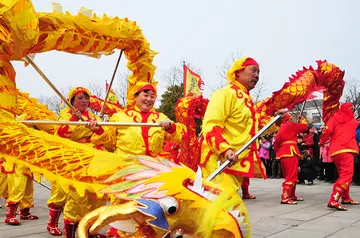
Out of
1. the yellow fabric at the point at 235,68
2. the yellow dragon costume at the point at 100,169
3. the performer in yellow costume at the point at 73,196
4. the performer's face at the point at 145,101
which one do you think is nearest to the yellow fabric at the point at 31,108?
the performer in yellow costume at the point at 73,196

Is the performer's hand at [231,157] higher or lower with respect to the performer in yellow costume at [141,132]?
lower

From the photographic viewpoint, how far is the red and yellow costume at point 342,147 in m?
5.67

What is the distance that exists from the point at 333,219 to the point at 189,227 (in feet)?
11.2

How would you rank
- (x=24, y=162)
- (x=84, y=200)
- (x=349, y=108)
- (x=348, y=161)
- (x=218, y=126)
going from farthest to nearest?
(x=349, y=108) → (x=348, y=161) → (x=84, y=200) → (x=218, y=126) → (x=24, y=162)

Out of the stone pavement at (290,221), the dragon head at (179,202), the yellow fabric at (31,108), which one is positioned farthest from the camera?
the yellow fabric at (31,108)

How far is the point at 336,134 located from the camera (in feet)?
19.5

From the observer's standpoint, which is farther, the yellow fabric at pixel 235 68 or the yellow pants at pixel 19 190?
the yellow pants at pixel 19 190

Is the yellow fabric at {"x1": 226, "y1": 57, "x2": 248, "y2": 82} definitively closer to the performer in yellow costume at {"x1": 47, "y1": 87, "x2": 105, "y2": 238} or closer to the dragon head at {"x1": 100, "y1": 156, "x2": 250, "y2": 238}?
the performer in yellow costume at {"x1": 47, "y1": 87, "x2": 105, "y2": 238}

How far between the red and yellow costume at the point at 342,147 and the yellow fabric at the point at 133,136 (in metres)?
2.90

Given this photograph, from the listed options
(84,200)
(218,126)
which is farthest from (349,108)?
(84,200)

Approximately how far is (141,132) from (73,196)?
85cm

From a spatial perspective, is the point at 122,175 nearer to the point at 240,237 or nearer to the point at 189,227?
the point at 189,227

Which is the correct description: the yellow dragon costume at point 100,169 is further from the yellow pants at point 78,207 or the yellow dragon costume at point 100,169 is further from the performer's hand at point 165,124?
the yellow pants at point 78,207

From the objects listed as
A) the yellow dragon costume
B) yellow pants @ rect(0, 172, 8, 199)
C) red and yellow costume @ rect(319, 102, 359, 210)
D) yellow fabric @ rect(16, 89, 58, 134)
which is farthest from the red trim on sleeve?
yellow pants @ rect(0, 172, 8, 199)
